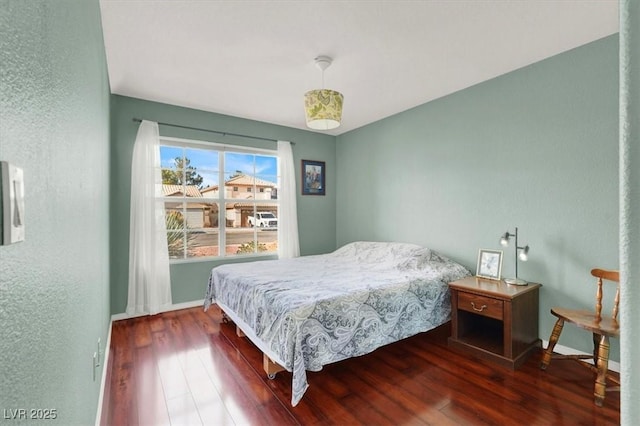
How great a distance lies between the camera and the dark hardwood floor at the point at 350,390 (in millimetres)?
1800

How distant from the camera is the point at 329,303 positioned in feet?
6.87

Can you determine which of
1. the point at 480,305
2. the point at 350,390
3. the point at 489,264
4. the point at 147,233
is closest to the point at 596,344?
the point at 480,305

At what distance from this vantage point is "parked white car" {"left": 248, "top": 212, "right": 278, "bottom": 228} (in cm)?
435

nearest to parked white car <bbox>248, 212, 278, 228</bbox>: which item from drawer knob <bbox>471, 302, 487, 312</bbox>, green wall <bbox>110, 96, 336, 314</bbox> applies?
green wall <bbox>110, 96, 336, 314</bbox>

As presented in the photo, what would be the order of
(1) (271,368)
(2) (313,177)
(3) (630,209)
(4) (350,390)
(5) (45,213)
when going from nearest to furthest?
1. (3) (630,209)
2. (5) (45,213)
3. (4) (350,390)
4. (1) (271,368)
5. (2) (313,177)

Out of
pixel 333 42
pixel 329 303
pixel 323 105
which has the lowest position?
pixel 329 303

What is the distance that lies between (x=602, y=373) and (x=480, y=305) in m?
0.78

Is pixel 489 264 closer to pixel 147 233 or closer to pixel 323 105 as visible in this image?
pixel 323 105

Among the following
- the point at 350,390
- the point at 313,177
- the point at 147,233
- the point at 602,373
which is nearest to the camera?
the point at 602,373

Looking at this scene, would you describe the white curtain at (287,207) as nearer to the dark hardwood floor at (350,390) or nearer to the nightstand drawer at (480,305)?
the dark hardwood floor at (350,390)

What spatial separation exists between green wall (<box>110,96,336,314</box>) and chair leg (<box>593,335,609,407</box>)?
11.3 ft

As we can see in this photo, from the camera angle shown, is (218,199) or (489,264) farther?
(218,199)

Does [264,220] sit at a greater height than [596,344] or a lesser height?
greater

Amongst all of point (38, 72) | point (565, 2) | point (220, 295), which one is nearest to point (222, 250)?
point (220, 295)
